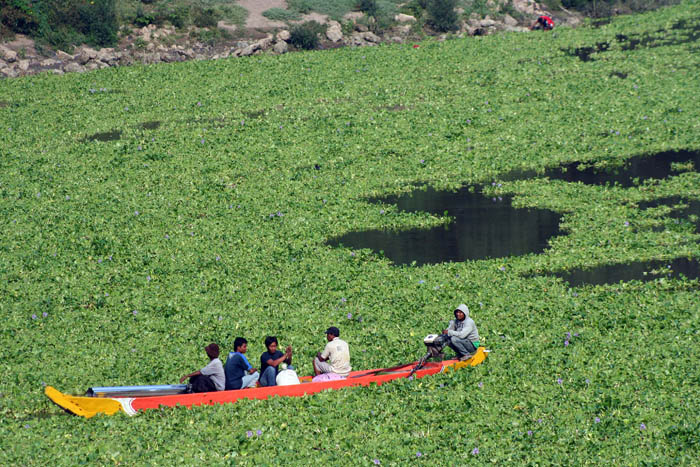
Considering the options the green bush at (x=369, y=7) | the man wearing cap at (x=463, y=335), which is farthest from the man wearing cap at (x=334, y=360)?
the green bush at (x=369, y=7)

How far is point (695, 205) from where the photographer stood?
86.5 ft

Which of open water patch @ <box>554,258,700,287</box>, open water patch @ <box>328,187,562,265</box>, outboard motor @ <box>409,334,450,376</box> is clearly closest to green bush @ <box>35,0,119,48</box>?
open water patch @ <box>328,187,562,265</box>

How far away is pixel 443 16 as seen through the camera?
56.1 m

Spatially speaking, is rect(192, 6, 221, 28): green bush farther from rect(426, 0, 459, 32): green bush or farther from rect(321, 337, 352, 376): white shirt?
rect(321, 337, 352, 376): white shirt

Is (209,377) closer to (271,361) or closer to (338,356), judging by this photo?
(271,361)

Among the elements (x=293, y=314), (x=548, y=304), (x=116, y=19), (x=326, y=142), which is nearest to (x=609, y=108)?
(x=326, y=142)

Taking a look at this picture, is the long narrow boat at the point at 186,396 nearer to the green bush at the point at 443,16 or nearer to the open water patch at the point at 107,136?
the open water patch at the point at 107,136

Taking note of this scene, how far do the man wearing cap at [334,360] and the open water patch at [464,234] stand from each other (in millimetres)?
6837

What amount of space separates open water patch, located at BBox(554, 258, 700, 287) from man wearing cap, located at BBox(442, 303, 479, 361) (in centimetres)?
524

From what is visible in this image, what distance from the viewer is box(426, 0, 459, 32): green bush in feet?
183

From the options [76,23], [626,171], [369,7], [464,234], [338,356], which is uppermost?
[369,7]

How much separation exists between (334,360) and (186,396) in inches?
123

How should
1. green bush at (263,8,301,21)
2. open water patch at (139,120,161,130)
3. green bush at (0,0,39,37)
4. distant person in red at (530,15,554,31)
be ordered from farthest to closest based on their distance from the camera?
green bush at (263,8,301,21) → distant person in red at (530,15,554,31) → green bush at (0,0,39,37) → open water patch at (139,120,161,130)

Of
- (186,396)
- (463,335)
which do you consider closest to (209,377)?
(186,396)
